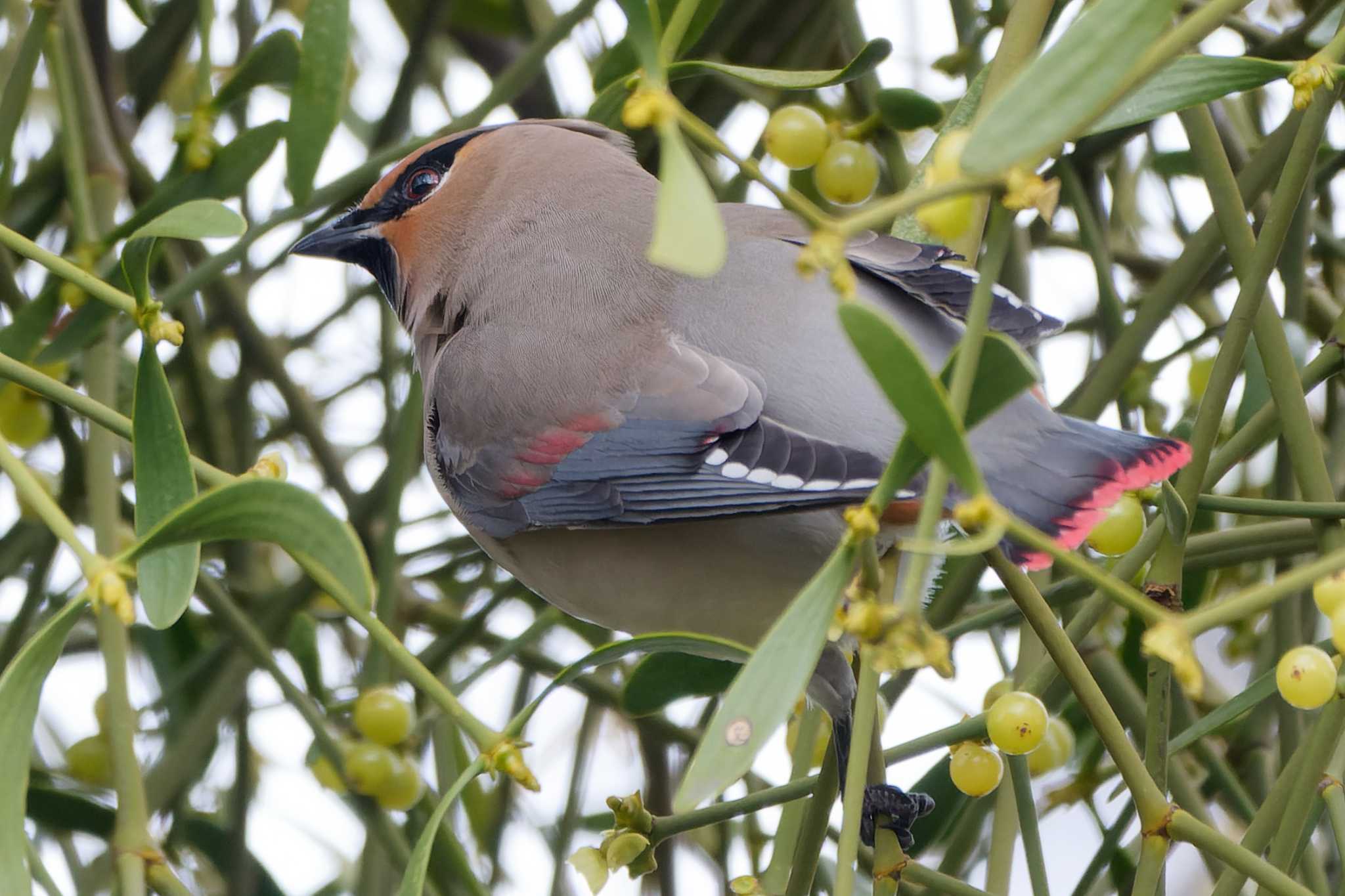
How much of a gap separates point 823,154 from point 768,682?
3.30ft

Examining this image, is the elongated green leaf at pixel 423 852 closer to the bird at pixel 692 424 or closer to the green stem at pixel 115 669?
the green stem at pixel 115 669

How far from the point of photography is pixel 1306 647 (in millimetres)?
1105

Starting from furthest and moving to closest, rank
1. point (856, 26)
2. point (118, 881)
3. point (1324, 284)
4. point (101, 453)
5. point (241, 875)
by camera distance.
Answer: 1. point (1324, 284)
2. point (241, 875)
3. point (856, 26)
4. point (101, 453)
5. point (118, 881)

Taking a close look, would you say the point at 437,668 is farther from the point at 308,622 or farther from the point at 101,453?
the point at 101,453

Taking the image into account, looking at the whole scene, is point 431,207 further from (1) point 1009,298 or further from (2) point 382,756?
(1) point 1009,298

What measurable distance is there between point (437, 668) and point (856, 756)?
3.80 feet

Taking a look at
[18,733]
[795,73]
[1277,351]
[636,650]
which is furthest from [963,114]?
[18,733]

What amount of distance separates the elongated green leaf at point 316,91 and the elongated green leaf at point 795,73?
17.3 inches

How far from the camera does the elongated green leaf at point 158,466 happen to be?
1.10 meters

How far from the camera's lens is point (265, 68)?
1709mm

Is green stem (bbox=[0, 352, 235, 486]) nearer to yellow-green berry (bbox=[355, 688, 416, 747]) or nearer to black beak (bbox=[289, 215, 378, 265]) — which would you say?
yellow-green berry (bbox=[355, 688, 416, 747])

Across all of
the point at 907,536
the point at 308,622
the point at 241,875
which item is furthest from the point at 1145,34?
the point at 241,875

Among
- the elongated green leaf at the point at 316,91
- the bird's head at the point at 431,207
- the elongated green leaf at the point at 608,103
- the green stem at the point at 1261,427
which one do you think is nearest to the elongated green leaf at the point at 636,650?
the green stem at the point at 1261,427

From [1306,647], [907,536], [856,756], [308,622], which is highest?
[308,622]
